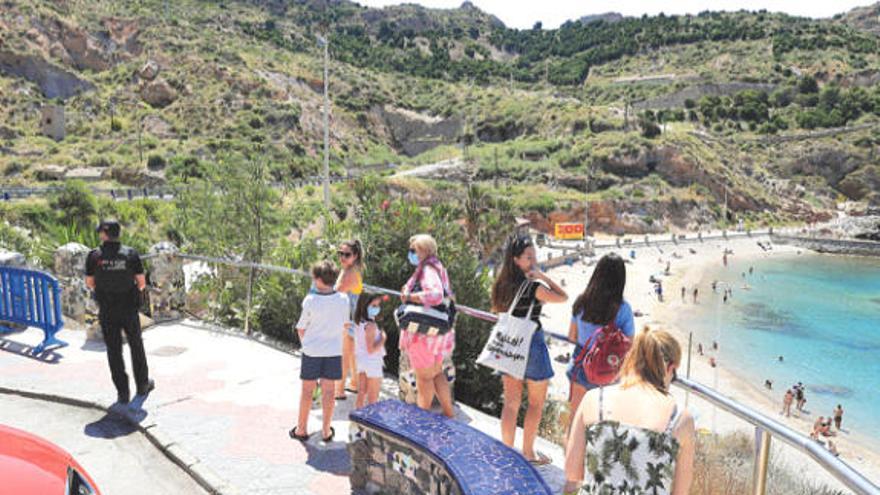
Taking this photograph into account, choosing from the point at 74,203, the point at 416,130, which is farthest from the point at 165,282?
the point at 416,130

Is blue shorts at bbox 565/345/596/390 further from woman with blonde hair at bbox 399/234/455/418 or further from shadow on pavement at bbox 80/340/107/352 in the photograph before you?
shadow on pavement at bbox 80/340/107/352

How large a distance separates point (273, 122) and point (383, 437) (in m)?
71.1

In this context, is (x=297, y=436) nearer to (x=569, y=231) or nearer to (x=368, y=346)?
(x=368, y=346)

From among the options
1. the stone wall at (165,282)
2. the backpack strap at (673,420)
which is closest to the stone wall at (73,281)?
the stone wall at (165,282)

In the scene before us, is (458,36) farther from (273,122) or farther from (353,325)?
(353,325)

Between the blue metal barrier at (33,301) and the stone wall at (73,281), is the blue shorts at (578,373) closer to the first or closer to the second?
the blue metal barrier at (33,301)

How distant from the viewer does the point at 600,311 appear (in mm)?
3930

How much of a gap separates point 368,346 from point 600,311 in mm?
2125

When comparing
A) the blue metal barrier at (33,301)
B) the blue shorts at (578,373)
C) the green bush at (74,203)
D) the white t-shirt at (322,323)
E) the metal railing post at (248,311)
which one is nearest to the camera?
the blue shorts at (578,373)

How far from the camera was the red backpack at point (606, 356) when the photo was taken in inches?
147

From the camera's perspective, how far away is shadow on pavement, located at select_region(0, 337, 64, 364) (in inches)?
290

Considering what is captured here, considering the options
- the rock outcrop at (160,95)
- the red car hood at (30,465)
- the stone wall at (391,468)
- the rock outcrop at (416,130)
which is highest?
the rock outcrop at (160,95)

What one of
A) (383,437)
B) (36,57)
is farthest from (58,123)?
(383,437)

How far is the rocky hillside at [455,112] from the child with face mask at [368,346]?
32.0 metres
